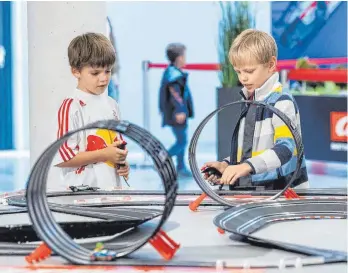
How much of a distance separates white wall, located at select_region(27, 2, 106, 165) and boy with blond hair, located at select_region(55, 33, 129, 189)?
48.7 inches

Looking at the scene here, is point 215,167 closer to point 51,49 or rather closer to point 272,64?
point 272,64

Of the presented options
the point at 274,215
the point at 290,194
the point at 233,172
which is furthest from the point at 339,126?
the point at 274,215

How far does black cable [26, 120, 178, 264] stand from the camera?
139 centimetres

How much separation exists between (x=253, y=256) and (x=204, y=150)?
7.52 meters

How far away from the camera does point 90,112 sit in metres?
2.52

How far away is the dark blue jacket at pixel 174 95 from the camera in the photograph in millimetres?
7020

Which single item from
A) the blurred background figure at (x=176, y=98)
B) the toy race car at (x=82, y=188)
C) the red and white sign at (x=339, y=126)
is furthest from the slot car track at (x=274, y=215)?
the blurred background figure at (x=176, y=98)

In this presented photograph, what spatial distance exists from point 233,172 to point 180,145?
529cm

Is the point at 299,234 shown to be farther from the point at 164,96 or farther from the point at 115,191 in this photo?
the point at 164,96

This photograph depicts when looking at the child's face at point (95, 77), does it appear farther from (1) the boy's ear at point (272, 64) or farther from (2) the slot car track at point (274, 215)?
(2) the slot car track at point (274, 215)

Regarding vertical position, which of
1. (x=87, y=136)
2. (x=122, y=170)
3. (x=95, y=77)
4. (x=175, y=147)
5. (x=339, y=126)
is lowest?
(x=175, y=147)

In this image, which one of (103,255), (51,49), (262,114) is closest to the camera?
(103,255)

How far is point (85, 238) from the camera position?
1.62 meters

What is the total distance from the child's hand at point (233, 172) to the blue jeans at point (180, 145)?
5145 millimetres
